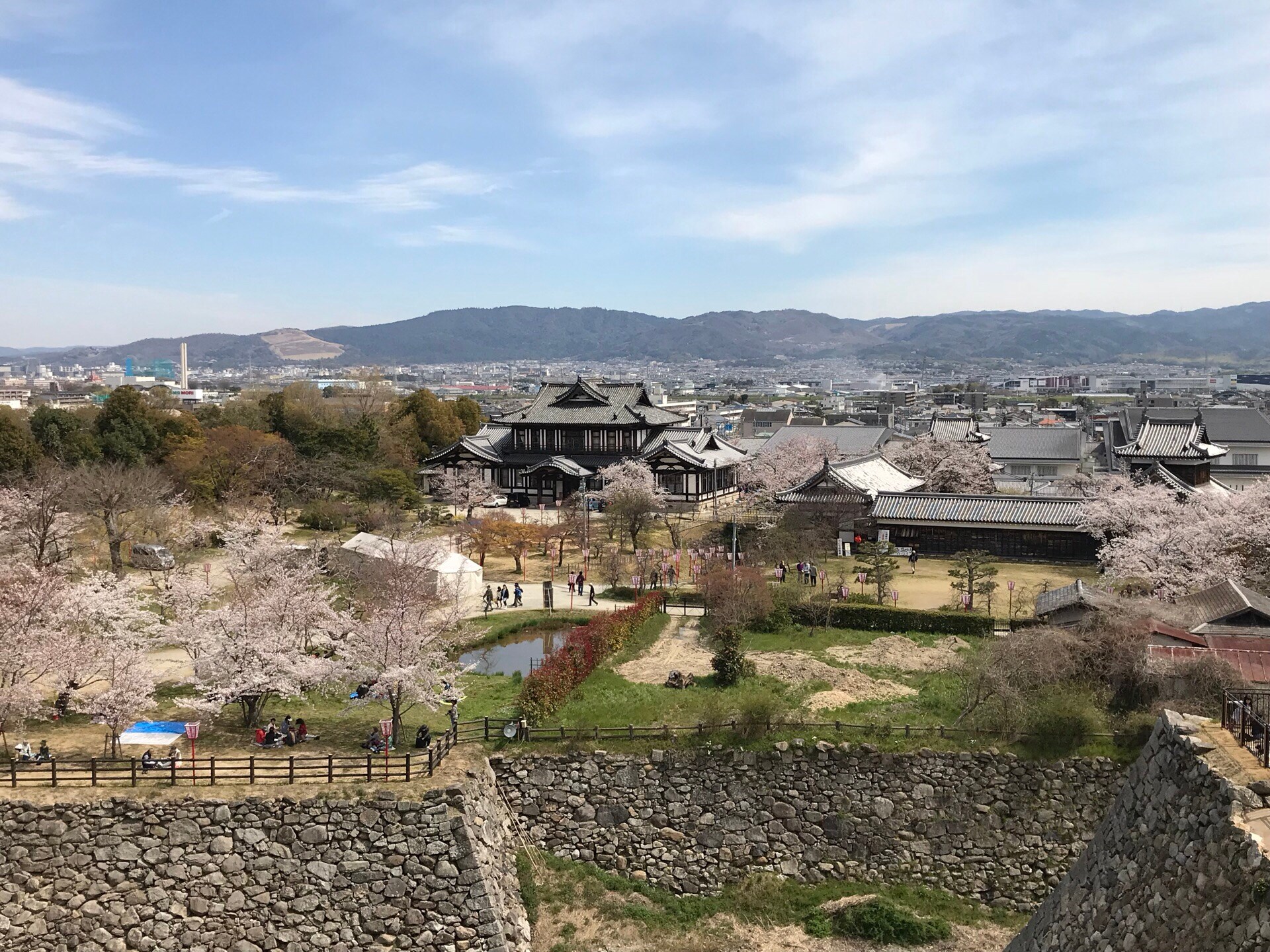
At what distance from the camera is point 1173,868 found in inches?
337

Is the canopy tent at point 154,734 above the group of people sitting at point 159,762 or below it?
below

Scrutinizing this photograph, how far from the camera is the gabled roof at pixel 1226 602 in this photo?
19.0 meters

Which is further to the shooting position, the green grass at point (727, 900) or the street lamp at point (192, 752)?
the green grass at point (727, 900)

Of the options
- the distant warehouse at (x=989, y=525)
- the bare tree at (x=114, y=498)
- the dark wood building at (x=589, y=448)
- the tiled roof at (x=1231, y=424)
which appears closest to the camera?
the bare tree at (x=114, y=498)

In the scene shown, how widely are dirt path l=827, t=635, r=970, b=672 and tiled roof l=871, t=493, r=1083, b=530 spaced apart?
34.6ft

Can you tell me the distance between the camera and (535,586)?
98.1 ft

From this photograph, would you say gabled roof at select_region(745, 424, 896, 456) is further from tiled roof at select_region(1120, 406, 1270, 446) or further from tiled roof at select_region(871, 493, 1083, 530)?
tiled roof at select_region(871, 493, 1083, 530)

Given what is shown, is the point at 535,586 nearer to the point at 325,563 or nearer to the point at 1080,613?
the point at 325,563

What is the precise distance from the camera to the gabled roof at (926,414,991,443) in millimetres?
53656

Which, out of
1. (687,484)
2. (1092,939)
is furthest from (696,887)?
(687,484)

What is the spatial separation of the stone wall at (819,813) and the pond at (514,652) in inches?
226

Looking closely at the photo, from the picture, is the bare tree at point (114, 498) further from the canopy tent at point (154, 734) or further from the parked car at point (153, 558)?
the canopy tent at point (154, 734)

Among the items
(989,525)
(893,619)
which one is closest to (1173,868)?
(893,619)

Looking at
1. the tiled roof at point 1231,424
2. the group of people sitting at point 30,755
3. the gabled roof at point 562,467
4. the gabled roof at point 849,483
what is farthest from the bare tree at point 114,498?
the tiled roof at point 1231,424
